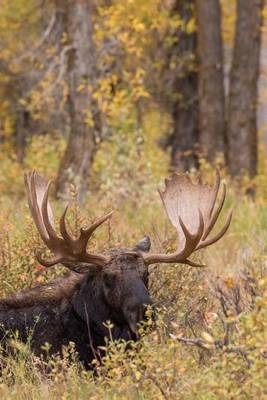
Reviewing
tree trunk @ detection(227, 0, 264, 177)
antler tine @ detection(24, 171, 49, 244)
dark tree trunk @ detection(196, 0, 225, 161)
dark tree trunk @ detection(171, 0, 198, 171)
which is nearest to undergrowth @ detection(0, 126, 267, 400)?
antler tine @ detection(24, 171, 49, 244)

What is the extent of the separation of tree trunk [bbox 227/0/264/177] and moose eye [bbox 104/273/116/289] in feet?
39.8

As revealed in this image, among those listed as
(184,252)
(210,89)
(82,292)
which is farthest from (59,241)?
(210,89)

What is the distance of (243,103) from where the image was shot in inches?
794

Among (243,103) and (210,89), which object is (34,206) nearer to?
(243,103)

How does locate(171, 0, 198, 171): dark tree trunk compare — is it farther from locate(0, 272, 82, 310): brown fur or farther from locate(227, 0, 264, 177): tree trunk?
locate(0, 272, 82, 310): brown fur

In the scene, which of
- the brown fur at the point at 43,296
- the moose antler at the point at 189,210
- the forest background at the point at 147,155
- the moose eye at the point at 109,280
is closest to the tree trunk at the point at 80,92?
the forest background at the point at 147,155

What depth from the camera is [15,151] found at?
23.2m

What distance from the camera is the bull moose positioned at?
786 centimetres

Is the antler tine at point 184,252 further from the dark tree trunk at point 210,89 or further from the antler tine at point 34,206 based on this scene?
the dark tree trunk at point 210,89

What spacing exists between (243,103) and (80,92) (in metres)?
4.41

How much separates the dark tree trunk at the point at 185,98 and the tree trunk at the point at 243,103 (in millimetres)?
836

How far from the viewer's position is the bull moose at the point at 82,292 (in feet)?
25.8

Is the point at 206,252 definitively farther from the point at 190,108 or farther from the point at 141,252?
the point at 190,108

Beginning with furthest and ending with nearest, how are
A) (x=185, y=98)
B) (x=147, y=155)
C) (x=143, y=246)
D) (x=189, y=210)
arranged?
1. (x=185, y=98)
2. (x=147, y=155)
3. (x=189, y=210)
4. (x=143, y=246)
